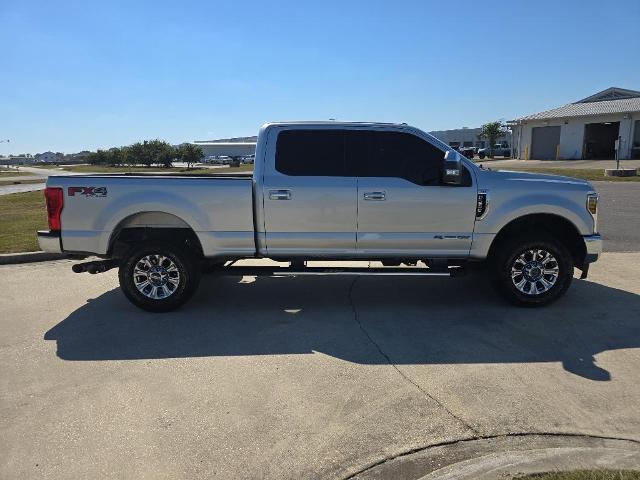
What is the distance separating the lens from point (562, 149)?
44781 millimetres

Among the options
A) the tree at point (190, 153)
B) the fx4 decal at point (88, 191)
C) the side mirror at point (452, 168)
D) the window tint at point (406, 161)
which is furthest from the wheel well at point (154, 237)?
the tree at point (190, 153)

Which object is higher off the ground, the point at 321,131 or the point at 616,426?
the point at 321,131

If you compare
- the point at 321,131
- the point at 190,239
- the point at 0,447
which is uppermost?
the point at 321,131

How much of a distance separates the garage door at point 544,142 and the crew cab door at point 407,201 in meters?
45.8

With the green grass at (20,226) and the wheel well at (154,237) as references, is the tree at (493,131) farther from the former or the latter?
the wheel well at (154,237)

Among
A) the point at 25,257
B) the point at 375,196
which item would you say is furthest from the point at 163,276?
the point at 25,257

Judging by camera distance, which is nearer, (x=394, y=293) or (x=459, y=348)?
(x=459, y=348)

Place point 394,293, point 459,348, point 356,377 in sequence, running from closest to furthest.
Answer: point 356,377 < point 459,348 < point 394,293

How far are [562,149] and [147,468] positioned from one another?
161 ft

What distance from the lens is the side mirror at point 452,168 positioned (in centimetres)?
507

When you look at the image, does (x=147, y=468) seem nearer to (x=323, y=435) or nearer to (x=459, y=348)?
(x=323, y=435)

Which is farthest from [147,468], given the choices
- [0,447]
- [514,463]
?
[514,463]

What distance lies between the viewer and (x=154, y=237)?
5.58 metres

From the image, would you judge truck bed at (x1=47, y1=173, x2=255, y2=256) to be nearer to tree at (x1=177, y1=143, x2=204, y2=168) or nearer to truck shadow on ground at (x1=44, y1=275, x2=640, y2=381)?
truck shadow on ground at (x1=44, y1=275, x2=640, y2=381)
